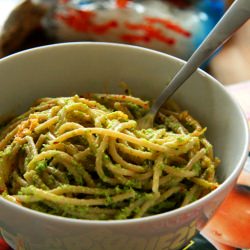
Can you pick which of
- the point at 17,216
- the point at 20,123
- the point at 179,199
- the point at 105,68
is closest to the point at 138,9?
the point at 105,68

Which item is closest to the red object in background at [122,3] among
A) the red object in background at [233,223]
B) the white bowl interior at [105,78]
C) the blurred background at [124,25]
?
the blurred background at [124,25]

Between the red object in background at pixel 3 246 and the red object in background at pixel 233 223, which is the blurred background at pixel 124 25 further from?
the red object in background at pixel 3 246

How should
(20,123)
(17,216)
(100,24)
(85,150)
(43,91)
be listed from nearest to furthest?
(17,216)
(85,150)
(20,123)
(43,91)
(100,24)

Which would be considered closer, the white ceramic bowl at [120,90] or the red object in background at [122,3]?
the white ceramic bowl at [120,90]

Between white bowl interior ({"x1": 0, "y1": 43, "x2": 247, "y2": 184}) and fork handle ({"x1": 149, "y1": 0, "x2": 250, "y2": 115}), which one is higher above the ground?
fork handle ({"x1": 149, "y1": 0, "x2": 250, "y2": 115})

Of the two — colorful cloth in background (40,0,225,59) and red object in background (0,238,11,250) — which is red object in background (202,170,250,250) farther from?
colorful cloth in background (40,0,225,59)

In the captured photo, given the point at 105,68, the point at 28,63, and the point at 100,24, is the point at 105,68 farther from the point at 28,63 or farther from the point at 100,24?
the point at 100,24

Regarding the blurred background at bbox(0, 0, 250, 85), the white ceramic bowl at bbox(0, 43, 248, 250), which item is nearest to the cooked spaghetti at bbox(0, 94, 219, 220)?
the white ceramic bowl at bbox(0, 43, 248, 250)
